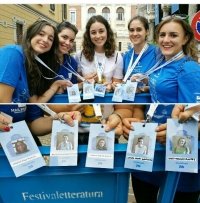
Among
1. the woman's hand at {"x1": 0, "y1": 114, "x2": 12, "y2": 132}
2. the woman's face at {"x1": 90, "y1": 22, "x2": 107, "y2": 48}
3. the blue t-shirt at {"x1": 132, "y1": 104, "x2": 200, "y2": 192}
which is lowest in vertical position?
the blue t-shirt at {"x1": 132, "y1": 104, "x2": 200, "y2": 192}

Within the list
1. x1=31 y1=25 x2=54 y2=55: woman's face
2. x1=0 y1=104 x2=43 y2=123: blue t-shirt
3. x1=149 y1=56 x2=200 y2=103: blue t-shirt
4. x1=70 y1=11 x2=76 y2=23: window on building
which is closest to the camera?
x1=149 y1=56 x2=200 y2=103: blue t-shirt

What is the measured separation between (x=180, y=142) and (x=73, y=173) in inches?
18.6

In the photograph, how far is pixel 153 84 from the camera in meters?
1.36

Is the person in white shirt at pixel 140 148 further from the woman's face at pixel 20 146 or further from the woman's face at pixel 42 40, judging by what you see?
the woman's face at pixel 42 40

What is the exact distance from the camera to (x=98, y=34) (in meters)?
2.12

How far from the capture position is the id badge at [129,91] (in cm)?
181

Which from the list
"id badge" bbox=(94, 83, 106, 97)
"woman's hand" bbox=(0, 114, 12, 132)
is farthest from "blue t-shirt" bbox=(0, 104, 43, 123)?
"id badge" bbox=(94, 83, 106, 97)

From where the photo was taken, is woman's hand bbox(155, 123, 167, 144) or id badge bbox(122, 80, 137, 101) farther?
id badge bbox(122, 80, 137, 101)

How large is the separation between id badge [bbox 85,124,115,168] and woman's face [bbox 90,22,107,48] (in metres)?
1.30

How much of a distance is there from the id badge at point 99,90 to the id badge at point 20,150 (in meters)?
0.93

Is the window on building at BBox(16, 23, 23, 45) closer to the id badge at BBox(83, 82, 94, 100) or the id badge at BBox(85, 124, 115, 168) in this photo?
the id badge at BBox(83, 82, 94, 100)

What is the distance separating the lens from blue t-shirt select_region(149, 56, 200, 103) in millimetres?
1118

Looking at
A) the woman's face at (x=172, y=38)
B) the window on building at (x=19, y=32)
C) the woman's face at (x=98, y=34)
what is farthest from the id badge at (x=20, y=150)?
the woman's face at (x=98, y=34)

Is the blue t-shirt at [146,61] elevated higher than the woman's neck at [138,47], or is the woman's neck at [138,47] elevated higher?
the woman's neck at [138,47]
